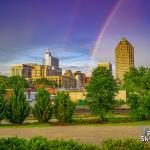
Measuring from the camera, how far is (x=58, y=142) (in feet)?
53.0

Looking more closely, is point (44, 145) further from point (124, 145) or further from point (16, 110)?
point (16, 110)

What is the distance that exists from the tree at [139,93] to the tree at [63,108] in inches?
283

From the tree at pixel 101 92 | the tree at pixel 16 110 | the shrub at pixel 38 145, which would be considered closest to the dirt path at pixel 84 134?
the shrub at pixel 38 145

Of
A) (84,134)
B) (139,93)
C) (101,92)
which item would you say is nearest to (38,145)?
(84,134)

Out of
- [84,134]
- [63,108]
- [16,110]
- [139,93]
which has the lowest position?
[84,134]

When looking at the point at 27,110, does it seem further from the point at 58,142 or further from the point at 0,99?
the point at 58,142

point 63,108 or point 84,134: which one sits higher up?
point 63,108

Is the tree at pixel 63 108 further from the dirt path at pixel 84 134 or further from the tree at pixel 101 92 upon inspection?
the dirt path at pixel 84 134

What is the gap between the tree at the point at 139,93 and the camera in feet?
135

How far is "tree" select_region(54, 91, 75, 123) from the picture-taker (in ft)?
130

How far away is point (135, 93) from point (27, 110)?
1217 cm

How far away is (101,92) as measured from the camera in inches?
1677

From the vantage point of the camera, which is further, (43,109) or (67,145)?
(43,109)

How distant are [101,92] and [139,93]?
4.30 m
